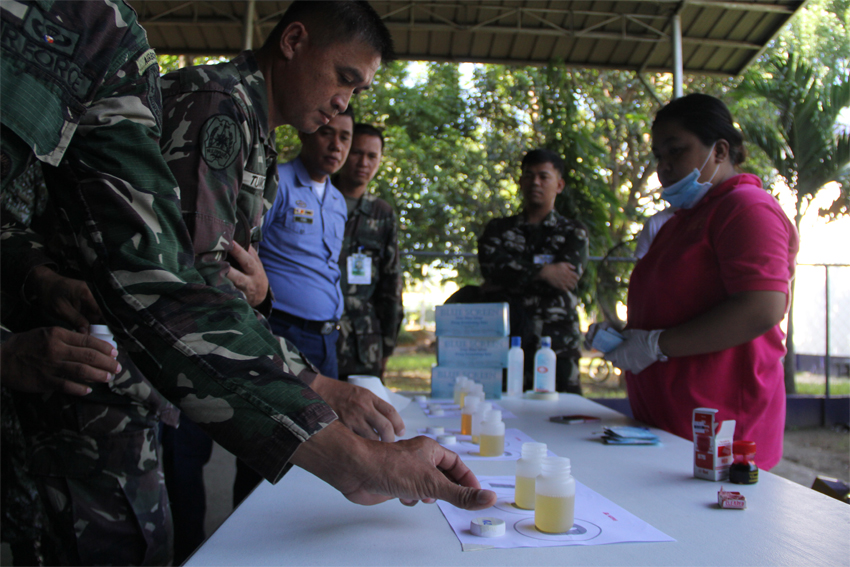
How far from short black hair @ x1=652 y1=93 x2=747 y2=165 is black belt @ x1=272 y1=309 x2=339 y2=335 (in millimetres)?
1587

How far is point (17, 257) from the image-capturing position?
120 cm

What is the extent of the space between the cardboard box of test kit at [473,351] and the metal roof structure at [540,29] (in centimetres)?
375

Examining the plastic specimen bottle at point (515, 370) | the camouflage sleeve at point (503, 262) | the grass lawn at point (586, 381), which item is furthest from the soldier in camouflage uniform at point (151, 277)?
the grass lawn at point (586, 381)

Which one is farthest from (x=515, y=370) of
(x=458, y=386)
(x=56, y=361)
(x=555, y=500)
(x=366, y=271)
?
(x=56, y=361)

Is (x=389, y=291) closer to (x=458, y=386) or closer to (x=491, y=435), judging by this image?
(x=458, y=386)

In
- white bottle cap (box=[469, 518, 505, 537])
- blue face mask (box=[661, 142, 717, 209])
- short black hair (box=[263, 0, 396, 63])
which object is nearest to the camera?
white bottle cap (box=[469, 518, 505, 537])

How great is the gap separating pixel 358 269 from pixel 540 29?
3.42 metres

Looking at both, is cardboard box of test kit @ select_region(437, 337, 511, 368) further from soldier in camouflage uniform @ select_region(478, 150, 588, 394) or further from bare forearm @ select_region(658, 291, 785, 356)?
soldier in camouflage uniform @ select_region(478, 150, 588, 394)

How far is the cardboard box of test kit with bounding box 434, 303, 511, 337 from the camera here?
83.5 inches

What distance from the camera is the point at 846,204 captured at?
5.25 meters

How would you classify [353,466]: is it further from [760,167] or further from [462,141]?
[760,167]

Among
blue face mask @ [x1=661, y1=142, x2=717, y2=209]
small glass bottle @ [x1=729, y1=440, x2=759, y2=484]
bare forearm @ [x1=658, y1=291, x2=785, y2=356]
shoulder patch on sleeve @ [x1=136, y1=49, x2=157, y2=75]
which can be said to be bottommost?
small glass bottle @ [x1=729, y1=440, x2=759, y2=484]

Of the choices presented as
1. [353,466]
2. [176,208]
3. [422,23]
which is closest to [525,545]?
[353,466]

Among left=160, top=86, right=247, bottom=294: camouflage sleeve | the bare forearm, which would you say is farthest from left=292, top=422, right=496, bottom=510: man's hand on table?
the bare forearm
